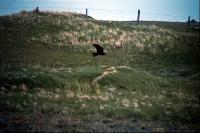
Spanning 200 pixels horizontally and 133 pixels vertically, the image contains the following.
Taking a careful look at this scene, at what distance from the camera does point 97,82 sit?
21828 mm

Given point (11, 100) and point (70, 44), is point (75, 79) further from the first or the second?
point (70, 44)

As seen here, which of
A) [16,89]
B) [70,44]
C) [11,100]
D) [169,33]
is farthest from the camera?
[169,33]

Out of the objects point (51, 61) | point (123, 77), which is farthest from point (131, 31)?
point (123, 77)

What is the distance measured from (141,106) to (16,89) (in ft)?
22.2

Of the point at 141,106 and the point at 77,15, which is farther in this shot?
the point at 77,15

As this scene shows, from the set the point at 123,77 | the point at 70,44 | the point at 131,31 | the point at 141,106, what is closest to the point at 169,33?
the point at 131,31

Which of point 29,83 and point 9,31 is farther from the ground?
point 9,31

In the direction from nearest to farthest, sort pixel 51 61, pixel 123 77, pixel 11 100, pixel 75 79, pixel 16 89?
1. pixel 11 100
2. pixel 16 89
3. pixel 75 79
4. pixel 123 77
5. pixel 51 61

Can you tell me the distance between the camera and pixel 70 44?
40.2m

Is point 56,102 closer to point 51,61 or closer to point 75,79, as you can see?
point 75,79

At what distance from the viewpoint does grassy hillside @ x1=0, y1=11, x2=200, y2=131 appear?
15375mm

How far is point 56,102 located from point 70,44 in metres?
22.8

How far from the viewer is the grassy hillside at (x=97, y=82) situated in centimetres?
1538

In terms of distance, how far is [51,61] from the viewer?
31375mm
